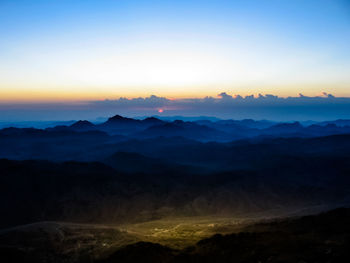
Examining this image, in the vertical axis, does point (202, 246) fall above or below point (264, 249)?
below

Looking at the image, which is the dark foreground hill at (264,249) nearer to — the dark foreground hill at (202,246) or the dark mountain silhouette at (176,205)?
the dark foreground hill at (202,246)

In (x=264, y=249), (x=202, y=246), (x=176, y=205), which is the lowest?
(x=176, y=205)

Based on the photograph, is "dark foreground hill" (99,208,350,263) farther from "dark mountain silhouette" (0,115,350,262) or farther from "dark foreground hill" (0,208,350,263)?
"dark mountain silhouette" (0,115,350,262)

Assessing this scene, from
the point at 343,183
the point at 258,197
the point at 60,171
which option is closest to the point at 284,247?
the point at 258,197

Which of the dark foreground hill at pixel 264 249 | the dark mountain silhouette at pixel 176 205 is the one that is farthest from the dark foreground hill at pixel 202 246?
the dark mountain silhouette at pixel 176 205

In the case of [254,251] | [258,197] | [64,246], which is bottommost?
[258,197]

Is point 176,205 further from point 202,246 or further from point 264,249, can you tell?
point 264,249

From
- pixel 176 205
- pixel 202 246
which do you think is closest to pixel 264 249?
pixel 202 246

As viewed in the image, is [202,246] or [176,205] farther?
[176,205]

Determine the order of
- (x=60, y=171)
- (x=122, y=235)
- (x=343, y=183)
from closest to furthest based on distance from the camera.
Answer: (x=122, y=235) → (x=343, y=183) → (x=60, y=171)

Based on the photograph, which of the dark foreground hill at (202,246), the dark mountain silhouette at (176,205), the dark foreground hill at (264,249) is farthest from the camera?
the dark mountain silhouette at (176,205)

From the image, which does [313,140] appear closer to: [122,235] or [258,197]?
[258,197]
